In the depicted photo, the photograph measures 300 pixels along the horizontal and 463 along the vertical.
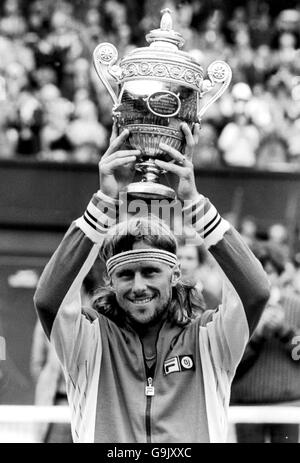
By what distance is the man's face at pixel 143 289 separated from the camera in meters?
3.30

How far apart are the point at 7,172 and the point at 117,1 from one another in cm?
325

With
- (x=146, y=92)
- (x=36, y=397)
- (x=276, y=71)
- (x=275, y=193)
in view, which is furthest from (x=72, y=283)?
(x=276, y=71)

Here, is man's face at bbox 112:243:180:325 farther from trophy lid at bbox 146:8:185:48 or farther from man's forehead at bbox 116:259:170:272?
trophy lid at bbox 146:8:185:48

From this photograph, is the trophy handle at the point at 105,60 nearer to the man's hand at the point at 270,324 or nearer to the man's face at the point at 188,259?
the man's hand at the point at 270,324

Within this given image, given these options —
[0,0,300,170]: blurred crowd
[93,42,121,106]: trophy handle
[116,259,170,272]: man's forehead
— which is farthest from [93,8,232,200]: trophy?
[0,0,300,170]: blurred crowd

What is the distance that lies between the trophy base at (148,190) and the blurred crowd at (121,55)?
6.26m

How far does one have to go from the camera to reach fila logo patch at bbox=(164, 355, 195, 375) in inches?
131

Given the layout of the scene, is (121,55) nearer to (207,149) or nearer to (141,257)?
(207,149)

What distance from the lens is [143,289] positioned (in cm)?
329

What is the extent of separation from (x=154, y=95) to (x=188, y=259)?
105 inches

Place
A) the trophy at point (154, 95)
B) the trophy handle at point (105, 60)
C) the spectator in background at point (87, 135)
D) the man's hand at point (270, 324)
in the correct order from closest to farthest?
1. the trophy at point (154, 95)
2. the trophy handle at point (105, 60)
3. the man's hand at point (270, 324)
4. the spectator in background at point (87, 135)

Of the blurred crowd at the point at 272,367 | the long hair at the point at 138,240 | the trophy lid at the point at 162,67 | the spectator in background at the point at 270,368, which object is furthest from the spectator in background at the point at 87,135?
the long hair at the point at 138,240

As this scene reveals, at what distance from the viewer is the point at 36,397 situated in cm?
591

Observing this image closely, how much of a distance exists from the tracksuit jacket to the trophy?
0.26 metres
